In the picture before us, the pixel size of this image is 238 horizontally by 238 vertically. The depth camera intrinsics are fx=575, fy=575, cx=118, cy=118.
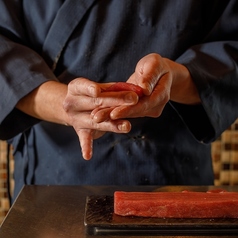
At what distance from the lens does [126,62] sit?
2.86ft

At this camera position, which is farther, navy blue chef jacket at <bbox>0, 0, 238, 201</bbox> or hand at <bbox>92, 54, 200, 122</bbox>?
navy blue chef jacket at <bbox>0, 0, 238, 201</bbox>

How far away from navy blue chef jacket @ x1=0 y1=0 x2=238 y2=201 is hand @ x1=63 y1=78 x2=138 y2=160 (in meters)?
0.15

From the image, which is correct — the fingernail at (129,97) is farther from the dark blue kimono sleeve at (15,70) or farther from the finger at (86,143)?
the dark blue kimono sleeve at (15,70)

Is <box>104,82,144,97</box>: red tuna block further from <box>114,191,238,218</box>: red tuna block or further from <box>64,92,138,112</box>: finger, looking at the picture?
<box>114,191,238,218</box>: red tuna block

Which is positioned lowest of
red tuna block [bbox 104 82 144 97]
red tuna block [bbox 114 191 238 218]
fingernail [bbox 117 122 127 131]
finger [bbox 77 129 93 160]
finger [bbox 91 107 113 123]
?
red tuna block [bbox 114 191 238 218]

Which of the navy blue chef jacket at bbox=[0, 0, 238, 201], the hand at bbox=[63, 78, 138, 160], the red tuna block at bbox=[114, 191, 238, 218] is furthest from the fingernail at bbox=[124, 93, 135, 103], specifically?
the navy blue chef jacket at bbox=[0, 0, 238, 201]

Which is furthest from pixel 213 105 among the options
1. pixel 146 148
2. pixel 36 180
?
pixel 36 180

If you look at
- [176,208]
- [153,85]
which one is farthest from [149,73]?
[176,208]

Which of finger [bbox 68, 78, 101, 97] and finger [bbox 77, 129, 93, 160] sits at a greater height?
finger [bbox 68, 78, 101, 97]

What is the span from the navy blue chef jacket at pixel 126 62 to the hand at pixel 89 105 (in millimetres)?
146

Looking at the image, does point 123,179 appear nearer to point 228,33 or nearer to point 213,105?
point 213,105

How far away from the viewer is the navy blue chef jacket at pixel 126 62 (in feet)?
2.84

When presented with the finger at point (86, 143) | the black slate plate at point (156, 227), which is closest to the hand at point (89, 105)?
the finger at point (86, 143)

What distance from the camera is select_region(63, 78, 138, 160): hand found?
649 mm
